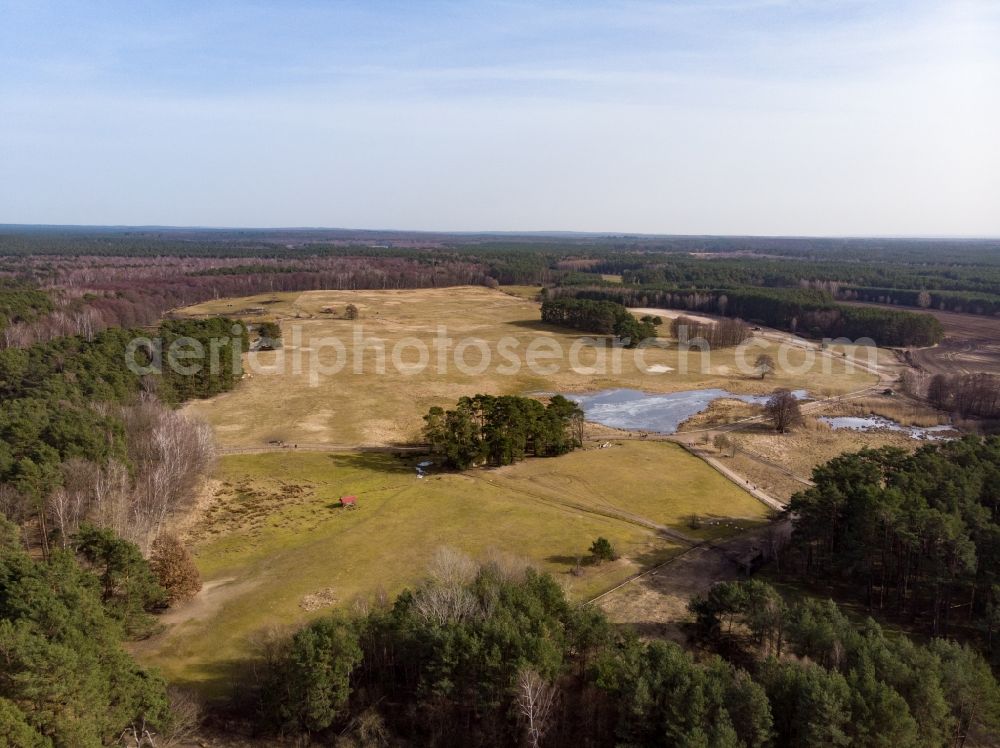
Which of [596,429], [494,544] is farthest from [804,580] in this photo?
[596,429]

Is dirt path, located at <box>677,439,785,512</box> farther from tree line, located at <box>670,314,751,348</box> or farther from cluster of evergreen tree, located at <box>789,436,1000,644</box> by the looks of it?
tree line, located at <box>670,314,751,348</box>

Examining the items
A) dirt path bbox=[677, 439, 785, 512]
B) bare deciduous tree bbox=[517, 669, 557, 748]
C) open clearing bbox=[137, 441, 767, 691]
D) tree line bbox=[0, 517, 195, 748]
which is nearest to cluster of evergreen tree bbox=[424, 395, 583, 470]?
open clearing bbox=[137, 441, 767, 691]

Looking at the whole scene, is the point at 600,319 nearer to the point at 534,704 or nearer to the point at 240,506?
the point at 240,506

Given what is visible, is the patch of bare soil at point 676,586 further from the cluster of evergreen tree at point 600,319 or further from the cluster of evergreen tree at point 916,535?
the cluster of evergreen tree at point 600,319

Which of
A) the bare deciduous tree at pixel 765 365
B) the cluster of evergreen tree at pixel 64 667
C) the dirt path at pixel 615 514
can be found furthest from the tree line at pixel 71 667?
the bare deciduous tree at pixel 765 365

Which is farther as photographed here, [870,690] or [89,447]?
[89,447]

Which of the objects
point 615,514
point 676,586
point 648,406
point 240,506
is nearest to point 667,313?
point 648,406

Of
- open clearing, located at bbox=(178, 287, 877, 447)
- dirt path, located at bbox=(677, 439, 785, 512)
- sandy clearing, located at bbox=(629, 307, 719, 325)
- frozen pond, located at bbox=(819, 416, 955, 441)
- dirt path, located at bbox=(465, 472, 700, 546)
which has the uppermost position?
sandy clearing, located at bbox=(629, 307, 719, 325)
